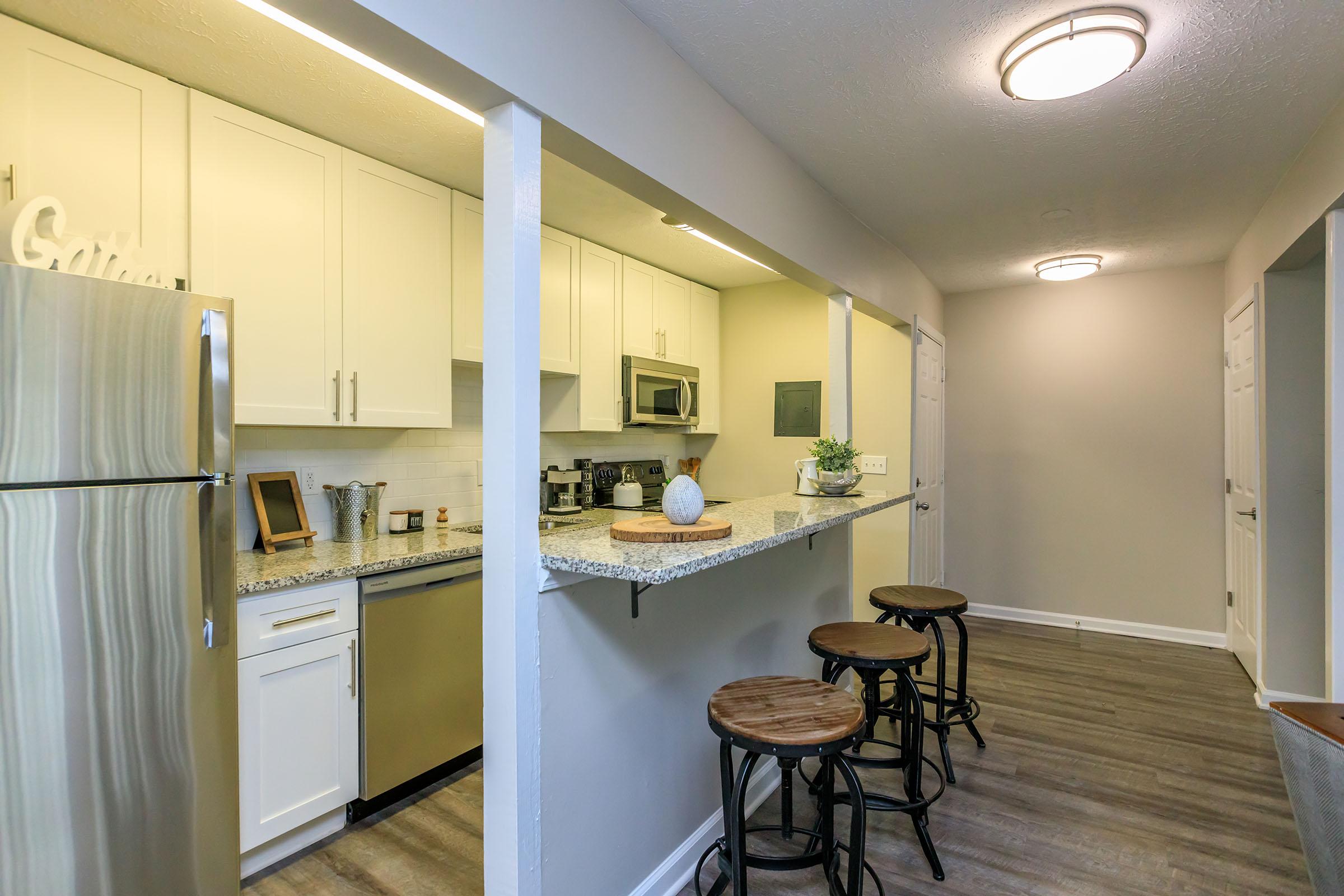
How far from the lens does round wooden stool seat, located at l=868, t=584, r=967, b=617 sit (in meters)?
2.57

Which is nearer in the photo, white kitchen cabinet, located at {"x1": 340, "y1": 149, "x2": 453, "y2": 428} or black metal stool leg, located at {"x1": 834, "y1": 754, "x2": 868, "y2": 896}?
black metal stool leg, located at {"x1": 834, "y1": 754, "x2": 868, "y2": 896}

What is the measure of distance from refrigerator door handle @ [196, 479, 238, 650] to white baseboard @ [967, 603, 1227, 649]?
4.34 metres

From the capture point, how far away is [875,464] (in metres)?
4.11

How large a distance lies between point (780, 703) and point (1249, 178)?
2.97 m

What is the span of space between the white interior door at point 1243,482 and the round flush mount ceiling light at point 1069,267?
733 mm

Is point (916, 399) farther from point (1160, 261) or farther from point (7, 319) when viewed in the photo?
point (7, 319)

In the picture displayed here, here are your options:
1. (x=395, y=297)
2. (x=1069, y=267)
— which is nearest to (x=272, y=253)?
A: (x=395, y=297)

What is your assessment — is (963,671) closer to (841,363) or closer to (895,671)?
(895,671)

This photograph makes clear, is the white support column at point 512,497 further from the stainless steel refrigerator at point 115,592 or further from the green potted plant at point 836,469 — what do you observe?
the green potted plant at point 836,469

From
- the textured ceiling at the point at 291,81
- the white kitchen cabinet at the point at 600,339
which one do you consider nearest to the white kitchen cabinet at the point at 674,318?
the white kitchen cabinet at the point at 600,339

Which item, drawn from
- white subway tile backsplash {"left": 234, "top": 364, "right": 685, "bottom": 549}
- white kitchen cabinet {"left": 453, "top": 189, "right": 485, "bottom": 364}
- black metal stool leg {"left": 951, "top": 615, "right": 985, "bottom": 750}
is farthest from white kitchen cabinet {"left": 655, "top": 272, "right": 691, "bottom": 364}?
black metal stool leg {"left": 951, "top": 615, "right": 985, "bottom": 750}

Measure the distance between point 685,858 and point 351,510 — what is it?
1.75 metres

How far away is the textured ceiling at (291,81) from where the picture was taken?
165 cm

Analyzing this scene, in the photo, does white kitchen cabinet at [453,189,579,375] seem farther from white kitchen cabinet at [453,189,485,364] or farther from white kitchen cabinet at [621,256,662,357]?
white kitchen cabinet at [621,256,662,357]
